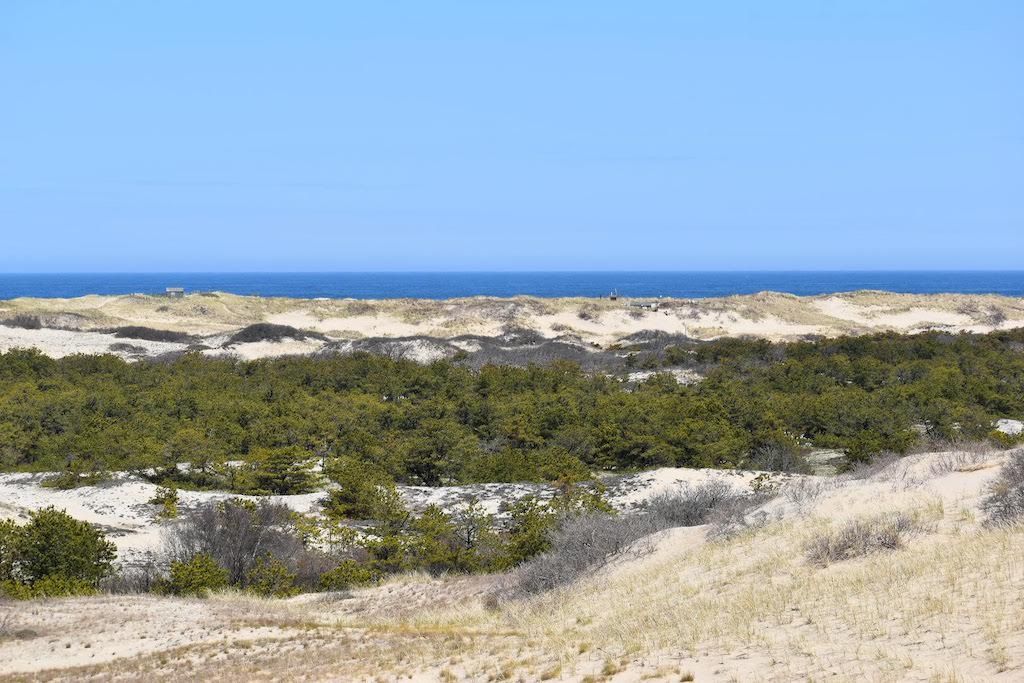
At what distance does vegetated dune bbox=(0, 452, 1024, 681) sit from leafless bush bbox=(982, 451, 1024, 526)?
19 cm

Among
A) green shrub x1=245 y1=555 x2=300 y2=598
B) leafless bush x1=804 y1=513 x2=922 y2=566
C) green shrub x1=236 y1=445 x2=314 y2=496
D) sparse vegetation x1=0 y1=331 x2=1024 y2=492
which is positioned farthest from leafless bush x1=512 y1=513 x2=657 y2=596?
green shrub x1=236 y1=445 x2=314 y2=496

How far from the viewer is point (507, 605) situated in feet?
41.9

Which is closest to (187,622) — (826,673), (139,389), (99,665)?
(99,665)

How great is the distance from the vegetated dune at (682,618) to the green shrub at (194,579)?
68 cm

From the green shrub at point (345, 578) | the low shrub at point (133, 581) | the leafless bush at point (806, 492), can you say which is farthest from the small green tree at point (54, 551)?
the leafless bush at point (806, 492)

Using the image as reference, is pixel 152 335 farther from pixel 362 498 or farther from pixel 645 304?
pixel 362 498

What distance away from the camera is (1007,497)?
11281 mm

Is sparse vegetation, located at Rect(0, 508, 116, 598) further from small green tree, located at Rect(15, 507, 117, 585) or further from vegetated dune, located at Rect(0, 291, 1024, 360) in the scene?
vegetated dune, located at Rect(0, 291, 1024, 360)

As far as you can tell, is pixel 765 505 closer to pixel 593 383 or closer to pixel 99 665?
pixel 99 665

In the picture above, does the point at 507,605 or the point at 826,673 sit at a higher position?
the point at 826,673

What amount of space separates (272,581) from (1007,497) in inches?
437

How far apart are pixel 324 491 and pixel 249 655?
10.7 meters

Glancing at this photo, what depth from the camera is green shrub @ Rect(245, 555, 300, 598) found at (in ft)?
49.2

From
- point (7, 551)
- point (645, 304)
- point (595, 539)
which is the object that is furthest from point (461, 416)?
point (645, 304)
